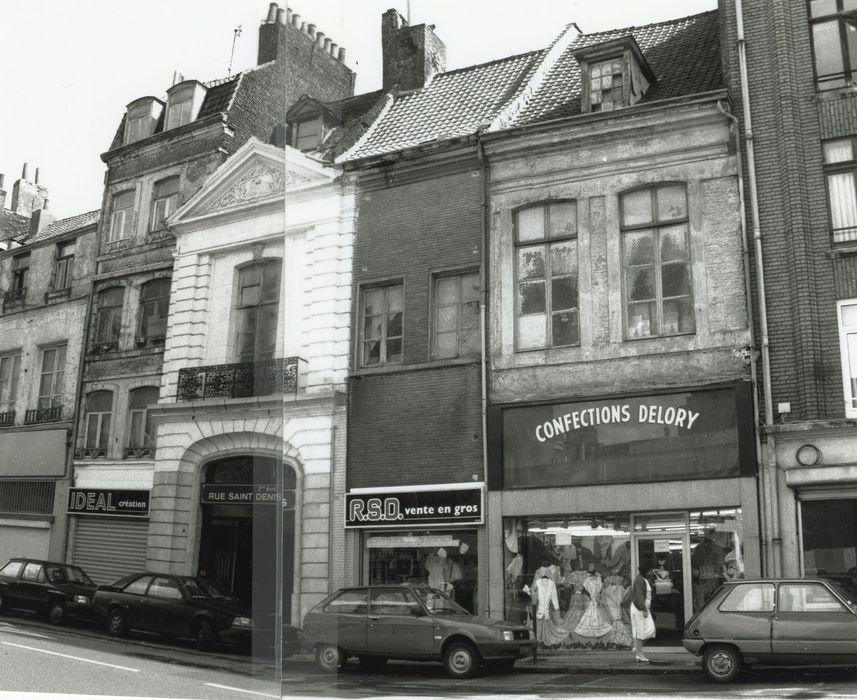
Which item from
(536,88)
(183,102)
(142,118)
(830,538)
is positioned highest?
(536,88)

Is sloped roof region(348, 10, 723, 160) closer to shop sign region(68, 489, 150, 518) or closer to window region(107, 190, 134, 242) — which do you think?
window region(107, 190, 134, 242)

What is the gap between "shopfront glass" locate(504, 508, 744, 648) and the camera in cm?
909

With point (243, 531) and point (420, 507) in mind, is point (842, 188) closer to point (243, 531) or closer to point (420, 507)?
point (420, 507)

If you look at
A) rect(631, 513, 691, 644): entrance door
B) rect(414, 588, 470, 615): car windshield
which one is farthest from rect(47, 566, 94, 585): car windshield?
rect(631, 513, 691, 644): entrance door

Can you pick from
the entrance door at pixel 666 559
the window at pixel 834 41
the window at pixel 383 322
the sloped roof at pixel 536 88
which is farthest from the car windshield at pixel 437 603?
the window at pixel 834 41

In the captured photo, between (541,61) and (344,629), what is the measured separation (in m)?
8.08

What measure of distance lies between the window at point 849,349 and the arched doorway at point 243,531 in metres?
6.36

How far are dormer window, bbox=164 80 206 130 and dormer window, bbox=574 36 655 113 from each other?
5.98m

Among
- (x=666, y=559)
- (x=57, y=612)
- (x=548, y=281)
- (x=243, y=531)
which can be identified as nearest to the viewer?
(x=57, y=612)

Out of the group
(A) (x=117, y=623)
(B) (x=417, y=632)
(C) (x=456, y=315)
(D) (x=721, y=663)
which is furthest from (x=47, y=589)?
(C) (x=456, y=315)

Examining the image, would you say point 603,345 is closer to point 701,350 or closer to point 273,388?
point 701,350

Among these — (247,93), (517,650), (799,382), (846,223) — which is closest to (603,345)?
(799,382)

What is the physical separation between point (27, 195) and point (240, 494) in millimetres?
1947

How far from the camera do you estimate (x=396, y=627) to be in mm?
7594
